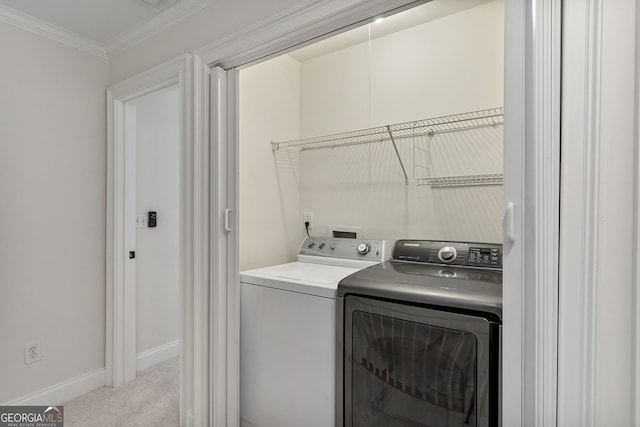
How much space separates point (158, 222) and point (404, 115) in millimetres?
2082

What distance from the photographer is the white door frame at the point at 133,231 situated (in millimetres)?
1708

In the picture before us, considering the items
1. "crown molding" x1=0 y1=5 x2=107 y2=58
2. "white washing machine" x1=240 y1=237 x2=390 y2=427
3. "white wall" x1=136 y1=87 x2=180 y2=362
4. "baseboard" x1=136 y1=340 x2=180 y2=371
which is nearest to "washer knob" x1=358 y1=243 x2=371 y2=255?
"white washing machine" x1=240 y1=237 x2=390 y2=427

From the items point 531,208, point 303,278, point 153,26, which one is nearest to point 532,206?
point 531,208

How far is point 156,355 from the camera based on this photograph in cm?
261

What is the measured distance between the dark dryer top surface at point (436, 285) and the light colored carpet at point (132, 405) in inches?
58.2

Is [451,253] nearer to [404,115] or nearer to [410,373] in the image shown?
[410,373]

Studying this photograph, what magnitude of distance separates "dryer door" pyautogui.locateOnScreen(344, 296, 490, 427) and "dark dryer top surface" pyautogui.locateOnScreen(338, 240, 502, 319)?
0.13 feet

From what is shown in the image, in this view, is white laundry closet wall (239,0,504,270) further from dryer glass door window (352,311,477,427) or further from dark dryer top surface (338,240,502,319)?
dryer glass door window (352,311,477,427)

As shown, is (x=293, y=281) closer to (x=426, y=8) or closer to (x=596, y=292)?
(x=596, y=292)

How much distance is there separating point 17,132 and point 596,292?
279 cm

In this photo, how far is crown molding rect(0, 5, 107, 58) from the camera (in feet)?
6.00

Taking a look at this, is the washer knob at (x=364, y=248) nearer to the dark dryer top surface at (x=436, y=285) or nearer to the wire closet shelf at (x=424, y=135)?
the dark dryer top surface at (x=436, y=285)

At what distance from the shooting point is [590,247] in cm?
83

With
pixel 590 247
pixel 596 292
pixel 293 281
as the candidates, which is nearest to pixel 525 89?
pixel 590 247
